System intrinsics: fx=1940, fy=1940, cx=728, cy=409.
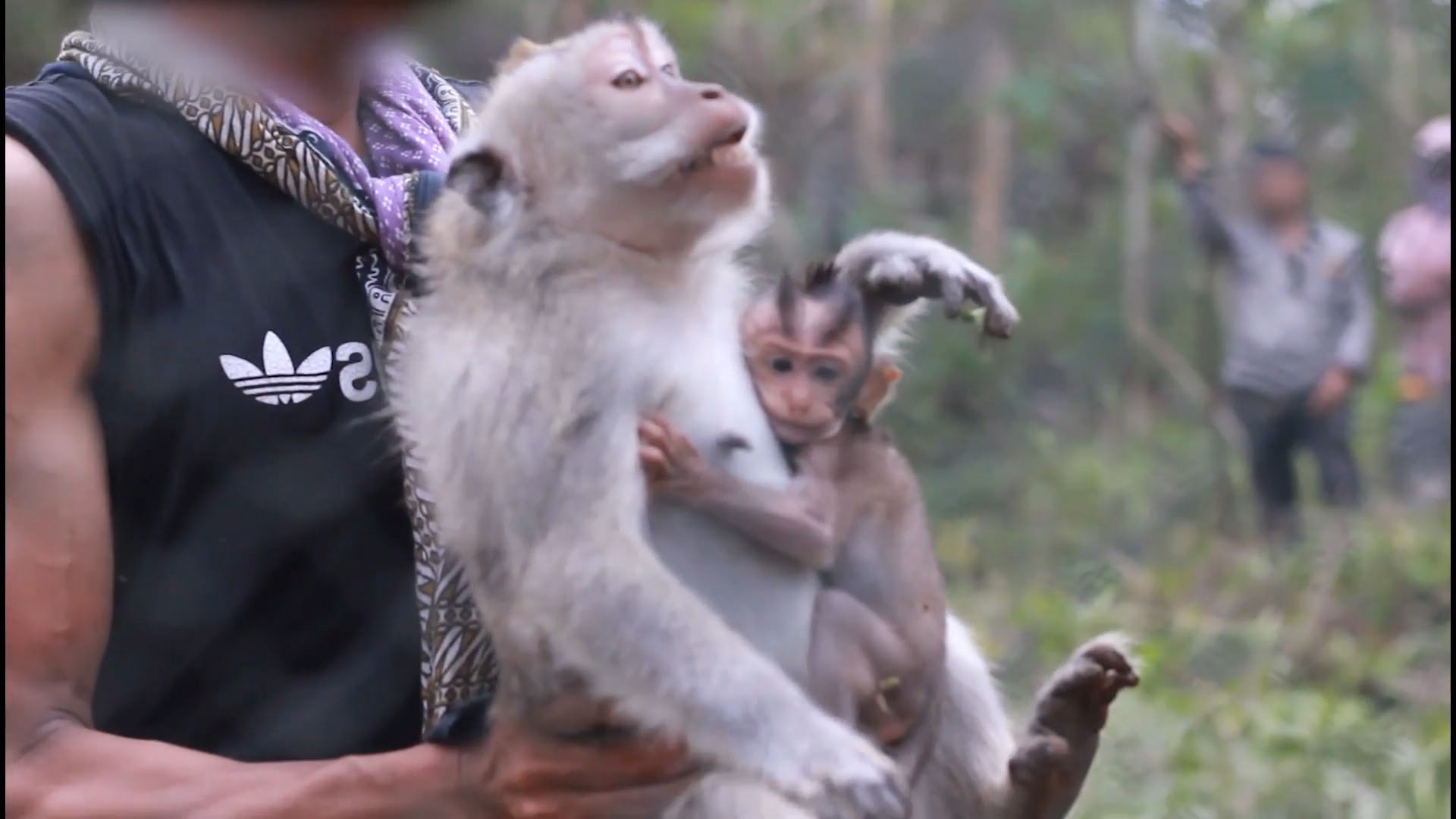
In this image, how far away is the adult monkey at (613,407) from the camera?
216cm

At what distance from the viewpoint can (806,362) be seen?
2.40 m

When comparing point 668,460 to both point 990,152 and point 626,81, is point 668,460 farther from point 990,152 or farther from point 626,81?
point 990,152

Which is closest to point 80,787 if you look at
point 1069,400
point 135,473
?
point 135,473

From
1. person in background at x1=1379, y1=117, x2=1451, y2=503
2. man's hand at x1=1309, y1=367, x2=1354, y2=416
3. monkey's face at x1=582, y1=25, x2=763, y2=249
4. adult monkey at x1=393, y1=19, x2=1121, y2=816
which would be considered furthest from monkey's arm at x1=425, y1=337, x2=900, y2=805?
man's hand at x1=1309, y1=367, x2=1354, y2=416

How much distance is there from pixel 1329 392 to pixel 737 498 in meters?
5.26

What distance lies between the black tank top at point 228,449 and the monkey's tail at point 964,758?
69 centimetres

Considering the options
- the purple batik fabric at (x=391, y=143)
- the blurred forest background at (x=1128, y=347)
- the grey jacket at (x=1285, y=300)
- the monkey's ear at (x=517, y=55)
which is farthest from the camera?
the grey jacket at (x=1285, y=300)

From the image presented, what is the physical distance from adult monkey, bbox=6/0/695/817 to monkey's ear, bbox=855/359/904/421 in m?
0.58

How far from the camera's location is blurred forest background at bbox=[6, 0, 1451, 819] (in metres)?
5.10

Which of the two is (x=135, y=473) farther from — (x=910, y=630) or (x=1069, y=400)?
(x=1069, y=400)

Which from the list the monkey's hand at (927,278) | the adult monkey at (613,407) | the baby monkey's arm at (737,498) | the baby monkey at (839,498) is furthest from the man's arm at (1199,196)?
the baby monkey's arm at (737,498)

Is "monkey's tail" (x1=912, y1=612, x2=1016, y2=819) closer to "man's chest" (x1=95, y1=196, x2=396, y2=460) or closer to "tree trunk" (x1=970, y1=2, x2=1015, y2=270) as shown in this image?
"man's chest" (x1=95, y1=196, x2=396, y2=460)

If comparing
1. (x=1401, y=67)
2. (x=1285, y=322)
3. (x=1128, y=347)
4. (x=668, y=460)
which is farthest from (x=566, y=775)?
(x=1401, y=67)

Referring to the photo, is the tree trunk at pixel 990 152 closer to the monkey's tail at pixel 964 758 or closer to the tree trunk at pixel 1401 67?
the tree trunk at pixel 1401 67
